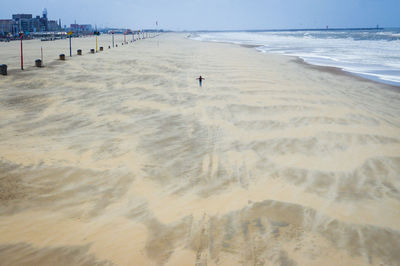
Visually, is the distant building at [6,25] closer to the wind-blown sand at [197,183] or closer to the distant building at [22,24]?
the distant building at [22,24]

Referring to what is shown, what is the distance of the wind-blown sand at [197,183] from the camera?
13.3 ft

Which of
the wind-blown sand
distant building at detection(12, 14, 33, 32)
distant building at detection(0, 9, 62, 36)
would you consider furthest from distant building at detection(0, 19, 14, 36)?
the wind-blown sand

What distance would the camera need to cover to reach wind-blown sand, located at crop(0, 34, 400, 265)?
4051mm

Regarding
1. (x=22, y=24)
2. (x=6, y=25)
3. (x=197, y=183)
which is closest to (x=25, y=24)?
(x=22, y=24)

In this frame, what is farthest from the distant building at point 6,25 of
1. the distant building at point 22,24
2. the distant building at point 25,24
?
the distant building at point 25,24

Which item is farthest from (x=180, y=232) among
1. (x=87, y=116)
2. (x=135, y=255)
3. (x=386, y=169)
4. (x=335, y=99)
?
(x=335, y=99)

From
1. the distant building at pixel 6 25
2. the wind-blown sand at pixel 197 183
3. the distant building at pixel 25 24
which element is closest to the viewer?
the wind-blown sand at pixel 197 183

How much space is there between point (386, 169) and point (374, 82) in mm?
14308

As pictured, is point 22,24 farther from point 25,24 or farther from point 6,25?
point 6,25

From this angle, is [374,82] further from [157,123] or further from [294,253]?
[294,253]

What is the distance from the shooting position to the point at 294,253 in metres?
4.00

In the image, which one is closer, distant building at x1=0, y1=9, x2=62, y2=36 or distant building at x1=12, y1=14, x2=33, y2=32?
distant building at x1=0, y1=9, x2=62, y2=36

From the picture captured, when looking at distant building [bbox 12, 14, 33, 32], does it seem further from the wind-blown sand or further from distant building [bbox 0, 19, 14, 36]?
the wind-blown sand

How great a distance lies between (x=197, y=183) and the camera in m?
5.70
